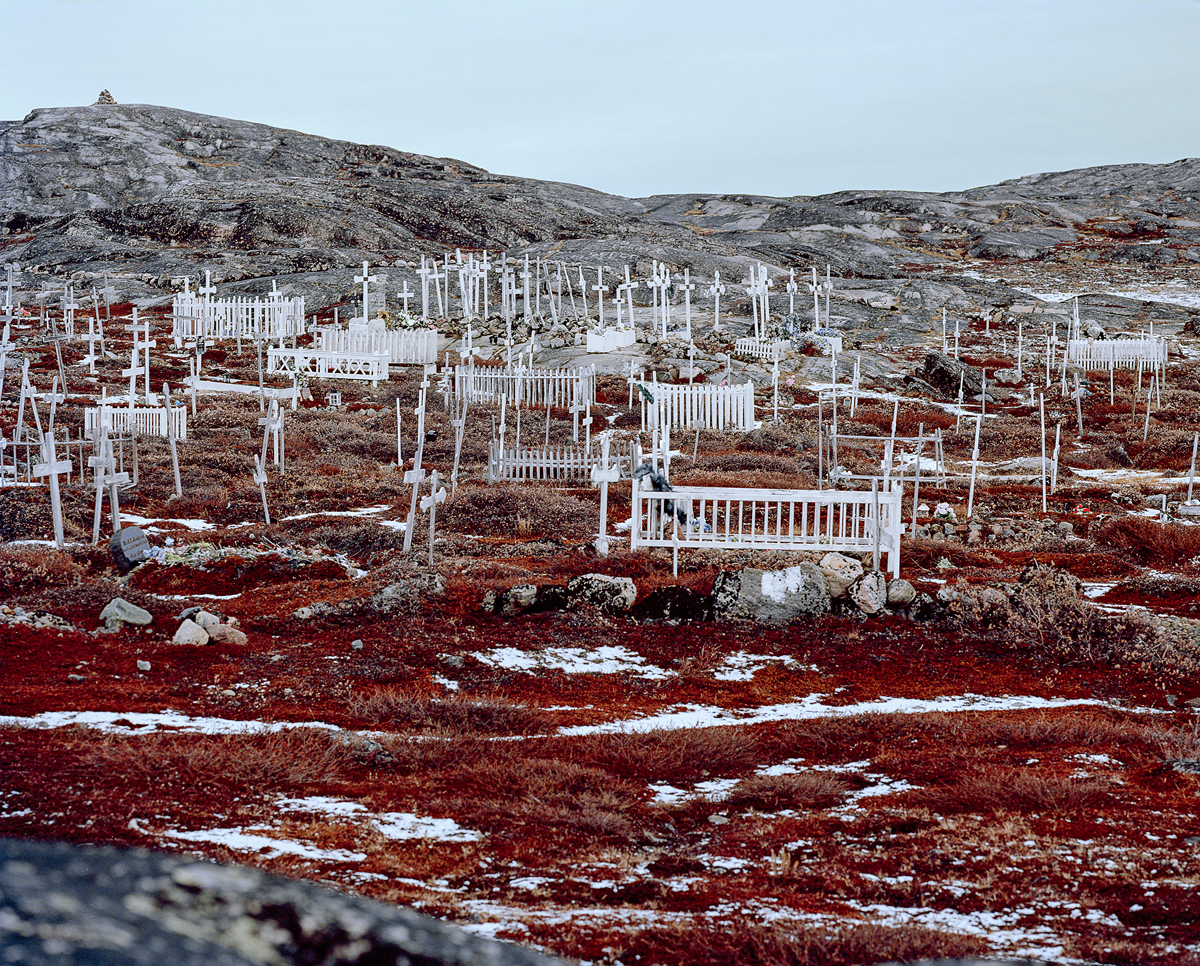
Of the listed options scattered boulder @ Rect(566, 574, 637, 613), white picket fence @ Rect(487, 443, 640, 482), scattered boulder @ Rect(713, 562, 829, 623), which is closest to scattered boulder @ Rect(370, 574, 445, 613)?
scattered boulder @ Rect(566, 574, 637, 613)

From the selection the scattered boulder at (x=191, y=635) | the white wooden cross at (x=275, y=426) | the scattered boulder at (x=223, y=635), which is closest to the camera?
the scattered boulder at (x=191, y=635)

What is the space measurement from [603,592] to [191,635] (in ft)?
15.0

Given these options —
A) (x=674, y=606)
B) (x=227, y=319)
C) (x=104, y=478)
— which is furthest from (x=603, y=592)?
(x=227, y=319)

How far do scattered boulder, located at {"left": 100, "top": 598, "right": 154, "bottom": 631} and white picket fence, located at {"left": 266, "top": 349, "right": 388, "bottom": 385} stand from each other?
95.7ft

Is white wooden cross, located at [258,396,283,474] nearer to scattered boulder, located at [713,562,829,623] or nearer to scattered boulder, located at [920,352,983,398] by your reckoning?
scattered boulder, located at [713,562,829,623]

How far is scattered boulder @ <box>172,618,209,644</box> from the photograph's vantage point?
10148mm

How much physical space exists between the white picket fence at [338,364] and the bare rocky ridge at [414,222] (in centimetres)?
1439

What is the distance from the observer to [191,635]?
33.4ft

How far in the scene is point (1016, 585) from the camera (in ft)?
40.5

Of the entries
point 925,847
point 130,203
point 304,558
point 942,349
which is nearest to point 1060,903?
point 925,847

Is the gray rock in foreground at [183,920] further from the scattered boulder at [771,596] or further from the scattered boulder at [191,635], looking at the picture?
the scattered boulder at [771,596]

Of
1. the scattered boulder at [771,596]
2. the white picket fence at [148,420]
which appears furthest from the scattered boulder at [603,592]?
Answer: the white picket fence at [148,420]

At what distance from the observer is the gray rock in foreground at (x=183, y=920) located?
1.96 m

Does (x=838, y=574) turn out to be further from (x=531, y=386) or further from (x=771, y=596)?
(x=531, y=386)
